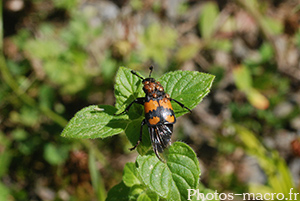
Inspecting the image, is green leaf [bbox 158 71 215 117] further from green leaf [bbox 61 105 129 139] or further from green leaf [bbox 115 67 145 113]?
green leaf [bbox 61 105 129 139]

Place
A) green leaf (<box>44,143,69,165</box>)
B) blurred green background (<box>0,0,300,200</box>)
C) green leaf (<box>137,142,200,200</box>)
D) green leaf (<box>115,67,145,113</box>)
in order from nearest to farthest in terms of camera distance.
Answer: green leaf (<box>137,142,200,200</box>) < green leaf (<box>115,67,145,113</box>) < green leaf (<box>44,143,69,165</box>) < blurred green background (<box>0,0,300,200</box>)

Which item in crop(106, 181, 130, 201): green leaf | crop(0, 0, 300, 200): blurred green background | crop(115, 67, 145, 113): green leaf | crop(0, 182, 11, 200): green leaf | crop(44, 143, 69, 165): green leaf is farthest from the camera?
crop(0, 0, 300, 200): blurred green background

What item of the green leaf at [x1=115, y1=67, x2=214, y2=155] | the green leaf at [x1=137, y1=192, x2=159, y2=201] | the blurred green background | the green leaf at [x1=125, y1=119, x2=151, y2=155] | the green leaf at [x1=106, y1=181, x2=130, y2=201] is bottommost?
the green leaf at [x1=137, y1=192, x2=159, y2=201]

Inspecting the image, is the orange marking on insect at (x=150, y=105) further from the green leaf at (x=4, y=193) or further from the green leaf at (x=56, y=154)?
the green leaf at (x=4, y=193)

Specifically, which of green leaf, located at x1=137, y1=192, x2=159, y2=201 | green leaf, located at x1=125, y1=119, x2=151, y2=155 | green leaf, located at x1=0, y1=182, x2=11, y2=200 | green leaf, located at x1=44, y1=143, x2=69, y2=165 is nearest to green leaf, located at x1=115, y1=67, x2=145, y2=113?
green leaf, located at x1=125, y1=119, x2=151, y2=155

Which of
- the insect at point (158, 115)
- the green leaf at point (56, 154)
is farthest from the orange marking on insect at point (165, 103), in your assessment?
the green leaf at point (56, 154)

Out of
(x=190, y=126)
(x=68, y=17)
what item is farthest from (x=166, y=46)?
(x=68, y=17)

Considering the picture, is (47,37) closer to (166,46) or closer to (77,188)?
(166,46)
